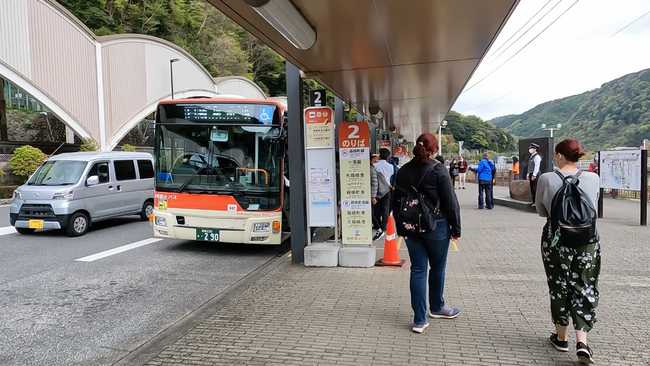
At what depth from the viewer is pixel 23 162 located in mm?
21781

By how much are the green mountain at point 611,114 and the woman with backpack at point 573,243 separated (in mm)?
41671

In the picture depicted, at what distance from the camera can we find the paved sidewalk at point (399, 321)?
3.91 m

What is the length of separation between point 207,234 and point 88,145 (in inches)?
799

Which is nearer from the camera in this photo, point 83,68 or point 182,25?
point 83,68

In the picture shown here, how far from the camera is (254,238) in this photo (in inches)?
324

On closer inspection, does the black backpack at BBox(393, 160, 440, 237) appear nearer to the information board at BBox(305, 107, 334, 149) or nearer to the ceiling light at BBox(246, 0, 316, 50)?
the ceiling light at BBox(246, 0, 316, 50)

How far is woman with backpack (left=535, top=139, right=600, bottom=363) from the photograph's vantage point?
3.61 metres

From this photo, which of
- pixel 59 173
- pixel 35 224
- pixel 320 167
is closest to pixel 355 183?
pixel 320 167

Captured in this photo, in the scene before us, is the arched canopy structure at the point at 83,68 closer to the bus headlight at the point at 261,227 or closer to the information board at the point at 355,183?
the bus headlight at the point at 261,227

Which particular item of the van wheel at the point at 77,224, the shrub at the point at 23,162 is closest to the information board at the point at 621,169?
the van wheel at the point at 77,224

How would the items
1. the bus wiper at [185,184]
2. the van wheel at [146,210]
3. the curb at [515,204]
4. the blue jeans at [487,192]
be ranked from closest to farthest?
the bus wiper at [185,184]
the van wheel at [146,210]
the curb at [515,204]
the blue jeans at [487,192]

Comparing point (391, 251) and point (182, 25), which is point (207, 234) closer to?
point (391, 251)

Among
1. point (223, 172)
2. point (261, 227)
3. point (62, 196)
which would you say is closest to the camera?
point (261, 227)

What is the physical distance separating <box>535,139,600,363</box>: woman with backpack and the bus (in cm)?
527
